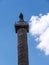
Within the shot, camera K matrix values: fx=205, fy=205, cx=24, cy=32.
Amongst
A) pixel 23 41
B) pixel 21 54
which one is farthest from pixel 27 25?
pixel 21 54

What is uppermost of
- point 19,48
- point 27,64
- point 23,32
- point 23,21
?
point 23,21

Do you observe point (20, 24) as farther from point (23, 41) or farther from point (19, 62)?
point (19, 62)

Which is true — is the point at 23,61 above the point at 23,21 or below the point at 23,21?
below

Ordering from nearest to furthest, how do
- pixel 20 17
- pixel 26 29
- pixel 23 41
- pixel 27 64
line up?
pixel 27 64 < pixel 23 41 < pixel 26 29 < pixel 20 17

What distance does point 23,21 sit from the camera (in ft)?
76.6

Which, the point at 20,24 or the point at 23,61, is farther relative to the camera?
the point at 20,24

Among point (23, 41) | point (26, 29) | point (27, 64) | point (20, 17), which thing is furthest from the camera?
point (20, 17)

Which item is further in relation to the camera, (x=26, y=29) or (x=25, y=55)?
(x=26, y=29)

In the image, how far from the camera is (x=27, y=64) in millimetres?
19609

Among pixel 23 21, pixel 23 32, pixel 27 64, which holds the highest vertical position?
pixel 23 21

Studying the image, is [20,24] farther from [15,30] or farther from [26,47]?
[26,47]

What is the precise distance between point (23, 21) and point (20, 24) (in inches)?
35.4

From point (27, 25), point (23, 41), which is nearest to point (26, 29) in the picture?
point (27, 25)

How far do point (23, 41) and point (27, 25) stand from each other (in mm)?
2481
